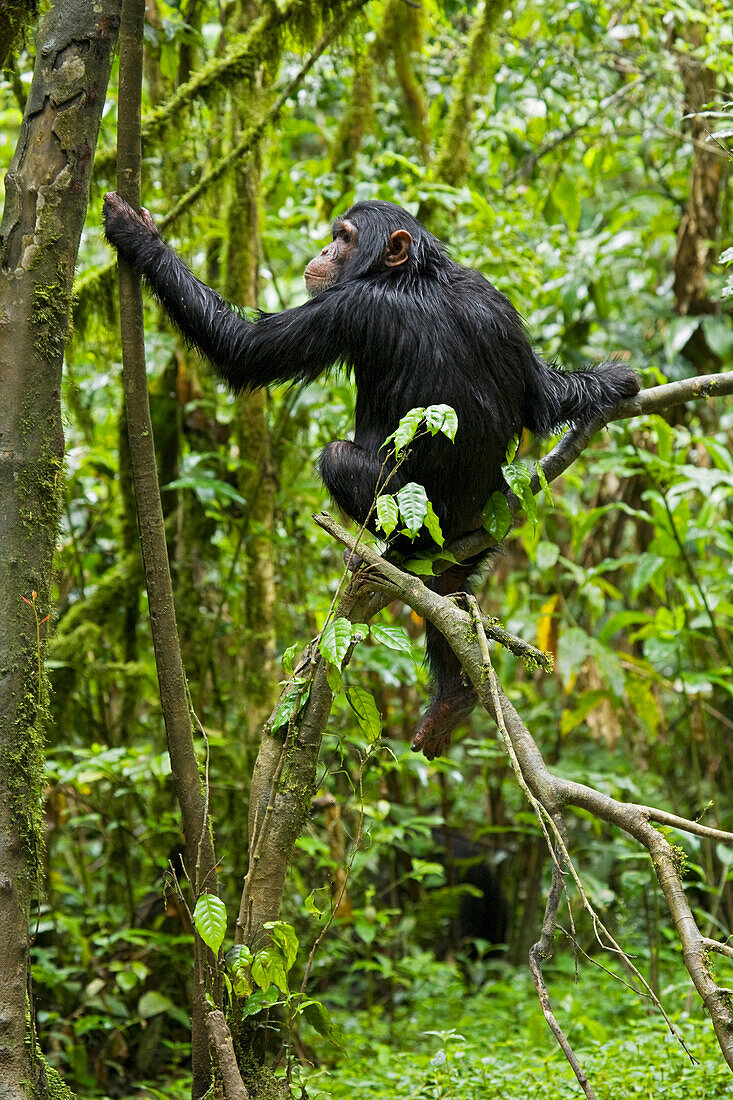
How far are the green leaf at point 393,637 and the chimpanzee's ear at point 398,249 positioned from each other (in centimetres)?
169

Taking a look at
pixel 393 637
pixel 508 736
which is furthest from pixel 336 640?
pixel 508 736

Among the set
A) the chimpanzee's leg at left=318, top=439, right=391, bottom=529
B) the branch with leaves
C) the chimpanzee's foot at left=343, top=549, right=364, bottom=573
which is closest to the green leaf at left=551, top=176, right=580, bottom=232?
the branch with leaves

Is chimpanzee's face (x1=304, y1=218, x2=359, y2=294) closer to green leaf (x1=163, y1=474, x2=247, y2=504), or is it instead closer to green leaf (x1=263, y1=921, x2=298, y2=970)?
green leaf (x1=163, y1=474, x2=247, y2=504)

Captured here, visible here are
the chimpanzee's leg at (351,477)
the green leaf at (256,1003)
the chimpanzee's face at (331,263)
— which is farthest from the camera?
Result: the chimpanzee's face at (331,263)

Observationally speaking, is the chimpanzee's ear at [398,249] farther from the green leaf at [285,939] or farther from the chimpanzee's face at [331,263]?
the green leaf at [285,939]

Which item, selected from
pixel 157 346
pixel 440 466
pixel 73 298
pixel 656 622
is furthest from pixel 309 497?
pixel 73 298

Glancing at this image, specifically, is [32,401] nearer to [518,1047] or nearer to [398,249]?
[398,249]

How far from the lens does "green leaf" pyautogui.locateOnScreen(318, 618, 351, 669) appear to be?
2398 mm

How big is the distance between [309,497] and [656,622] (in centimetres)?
227

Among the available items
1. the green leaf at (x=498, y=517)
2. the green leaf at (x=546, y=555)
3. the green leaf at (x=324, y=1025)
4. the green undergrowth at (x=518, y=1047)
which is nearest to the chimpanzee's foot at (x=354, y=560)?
the green leaf at (x=498, y=517)

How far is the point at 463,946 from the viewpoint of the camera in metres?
7.14

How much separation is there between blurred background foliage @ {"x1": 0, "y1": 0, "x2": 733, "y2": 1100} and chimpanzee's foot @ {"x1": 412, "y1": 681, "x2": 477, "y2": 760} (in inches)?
23.1

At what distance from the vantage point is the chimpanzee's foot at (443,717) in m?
3.59

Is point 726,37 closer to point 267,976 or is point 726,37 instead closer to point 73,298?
point 73,298
